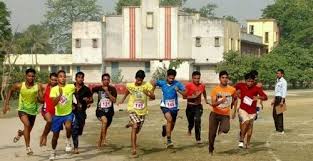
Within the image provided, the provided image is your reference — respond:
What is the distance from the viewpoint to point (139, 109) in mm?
12336

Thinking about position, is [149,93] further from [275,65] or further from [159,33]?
[159,33]

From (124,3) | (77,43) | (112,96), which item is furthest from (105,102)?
(124,3)

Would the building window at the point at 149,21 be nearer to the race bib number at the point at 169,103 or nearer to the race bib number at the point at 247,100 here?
the race bib number at the point at 169,103

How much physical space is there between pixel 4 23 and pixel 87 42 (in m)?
22.9

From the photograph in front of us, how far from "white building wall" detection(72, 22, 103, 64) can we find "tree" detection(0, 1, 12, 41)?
71.1 ft

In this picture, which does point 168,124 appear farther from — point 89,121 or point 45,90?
point 89,121

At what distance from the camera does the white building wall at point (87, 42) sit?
6650cm

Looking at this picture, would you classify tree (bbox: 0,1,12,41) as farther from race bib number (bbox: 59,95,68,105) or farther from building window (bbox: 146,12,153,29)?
race bib number (bbox: 59,95,68,105)

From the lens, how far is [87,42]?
66750 millimetres

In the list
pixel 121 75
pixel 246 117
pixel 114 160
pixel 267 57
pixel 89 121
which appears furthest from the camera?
pixel 121 75

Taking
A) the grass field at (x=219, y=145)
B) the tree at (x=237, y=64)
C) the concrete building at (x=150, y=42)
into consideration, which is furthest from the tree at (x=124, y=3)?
the grass field at (x=219, y=145)

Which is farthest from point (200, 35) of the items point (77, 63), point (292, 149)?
point (292, 149)

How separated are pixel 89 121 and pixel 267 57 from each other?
4310cm

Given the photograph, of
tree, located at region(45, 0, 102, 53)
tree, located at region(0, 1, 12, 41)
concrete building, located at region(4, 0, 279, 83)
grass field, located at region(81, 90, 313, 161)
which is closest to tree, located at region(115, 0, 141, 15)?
tree, located at region(45, 0, 102, 53)
